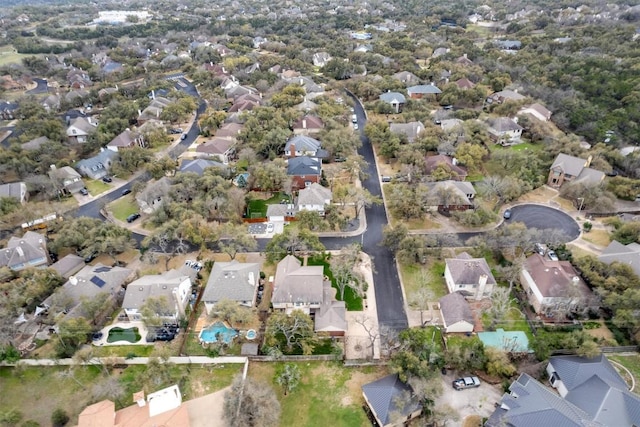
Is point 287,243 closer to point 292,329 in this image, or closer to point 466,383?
point 292,329

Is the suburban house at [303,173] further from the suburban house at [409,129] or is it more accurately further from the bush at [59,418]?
the bush at [59,418]

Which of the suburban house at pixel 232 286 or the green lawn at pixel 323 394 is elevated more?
the suburban house at pixel 232 286

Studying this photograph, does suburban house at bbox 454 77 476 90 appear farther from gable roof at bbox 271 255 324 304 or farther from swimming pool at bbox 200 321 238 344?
swimming pool at bbox 200 321 238 344

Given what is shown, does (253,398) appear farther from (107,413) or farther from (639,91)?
(639,91)

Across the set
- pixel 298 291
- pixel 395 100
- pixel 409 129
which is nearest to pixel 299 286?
pixel 298 291

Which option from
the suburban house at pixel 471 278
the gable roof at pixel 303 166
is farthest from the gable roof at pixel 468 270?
the gable roof at pixel 303 166

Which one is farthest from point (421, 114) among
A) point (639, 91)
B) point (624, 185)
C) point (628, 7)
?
point (628, 7)
